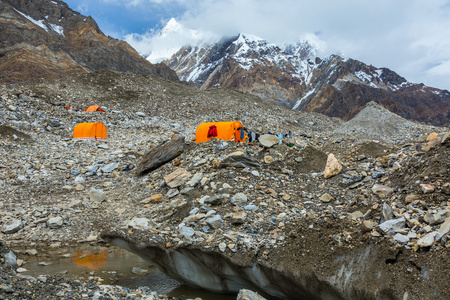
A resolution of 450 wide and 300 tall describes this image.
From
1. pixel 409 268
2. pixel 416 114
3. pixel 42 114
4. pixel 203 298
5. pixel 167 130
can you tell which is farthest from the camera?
pixel 416 114

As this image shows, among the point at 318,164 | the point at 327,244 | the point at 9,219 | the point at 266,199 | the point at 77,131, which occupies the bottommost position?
the point at 9,219

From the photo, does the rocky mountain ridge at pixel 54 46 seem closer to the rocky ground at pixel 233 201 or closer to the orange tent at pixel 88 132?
the orange tent at pixel 88 132

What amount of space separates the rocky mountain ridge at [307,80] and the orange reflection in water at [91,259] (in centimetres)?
10206

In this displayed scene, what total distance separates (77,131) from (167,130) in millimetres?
5318

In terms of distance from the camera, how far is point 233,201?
20.0 ft

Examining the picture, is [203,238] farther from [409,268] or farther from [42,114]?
[42,114]

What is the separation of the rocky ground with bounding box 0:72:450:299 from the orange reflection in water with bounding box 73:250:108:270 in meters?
0.48

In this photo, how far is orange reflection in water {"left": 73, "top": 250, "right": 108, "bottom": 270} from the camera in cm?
621

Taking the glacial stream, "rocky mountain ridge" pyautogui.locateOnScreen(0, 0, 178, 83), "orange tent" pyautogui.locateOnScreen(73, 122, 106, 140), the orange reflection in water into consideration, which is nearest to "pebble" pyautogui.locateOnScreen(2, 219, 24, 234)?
the glacial stream

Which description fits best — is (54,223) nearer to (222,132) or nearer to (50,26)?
(222,132)

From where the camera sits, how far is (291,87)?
142375mm

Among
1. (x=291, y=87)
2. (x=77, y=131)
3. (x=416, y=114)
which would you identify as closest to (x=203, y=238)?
(x=77, y=131)

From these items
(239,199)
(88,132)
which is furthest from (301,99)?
(239,199)

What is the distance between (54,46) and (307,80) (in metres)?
124
